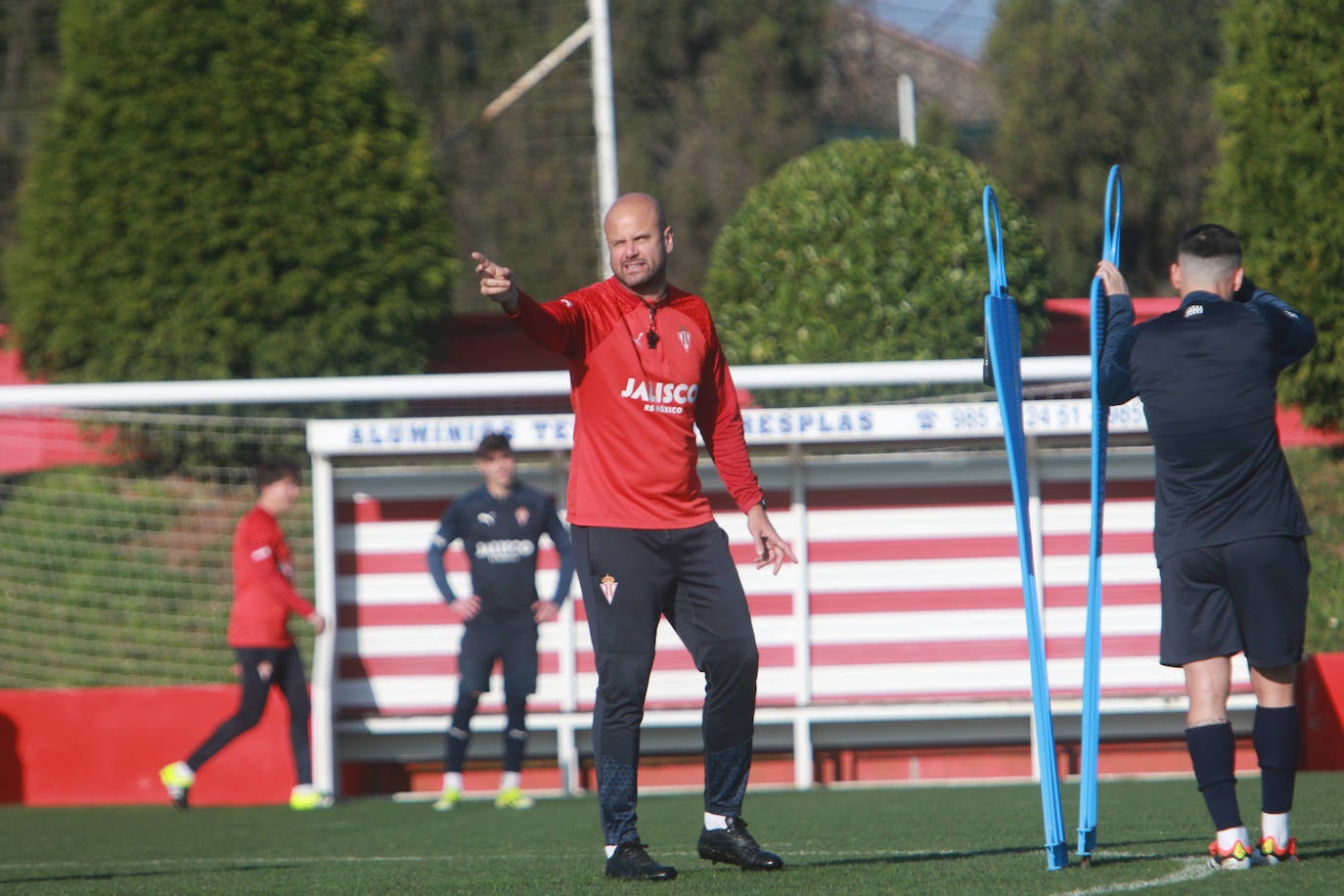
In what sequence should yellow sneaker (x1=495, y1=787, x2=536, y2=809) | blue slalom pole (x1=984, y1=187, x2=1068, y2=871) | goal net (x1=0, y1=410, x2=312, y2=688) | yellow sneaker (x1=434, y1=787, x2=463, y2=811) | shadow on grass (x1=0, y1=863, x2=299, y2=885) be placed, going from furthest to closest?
goal net (x1=0, y1=410, x2=312, y2=688) < yellow sneaker (x1=434, y1=787, x2=463, y2=811) < yellow sneaker (x1=495, y1=787, x2=536, y2=809) < shadow on grass (x1=0, y1=863, x2=299, y2=885) < blue slalom pole (x1=984, y1=187, x2=1068, y2=871)

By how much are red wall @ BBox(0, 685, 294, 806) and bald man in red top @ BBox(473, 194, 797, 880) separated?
5.52 meters

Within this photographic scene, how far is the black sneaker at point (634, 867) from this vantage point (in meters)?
4.34

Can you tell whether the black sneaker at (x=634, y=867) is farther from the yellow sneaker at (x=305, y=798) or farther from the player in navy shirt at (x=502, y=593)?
the yellow sneaker at (x=305, y=798)

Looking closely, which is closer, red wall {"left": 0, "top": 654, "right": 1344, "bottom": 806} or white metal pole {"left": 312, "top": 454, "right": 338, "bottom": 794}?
white metal pole {"left": 312, "top": 454, "right": 338, "bottom": 794}

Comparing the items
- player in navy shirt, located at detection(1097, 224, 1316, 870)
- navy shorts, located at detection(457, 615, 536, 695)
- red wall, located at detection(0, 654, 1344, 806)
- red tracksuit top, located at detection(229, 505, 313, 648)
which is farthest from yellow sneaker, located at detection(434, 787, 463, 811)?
player in navy shirt, located at detection(1097, 224, 1316, 870)

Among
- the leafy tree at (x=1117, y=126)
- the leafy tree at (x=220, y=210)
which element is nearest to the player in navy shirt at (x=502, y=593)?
the leafy tree at (x=220, y=210)

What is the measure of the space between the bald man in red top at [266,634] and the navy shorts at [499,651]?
0.91 meters

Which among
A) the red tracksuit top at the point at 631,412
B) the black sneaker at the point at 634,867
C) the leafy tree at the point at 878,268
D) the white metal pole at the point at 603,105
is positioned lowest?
the black sneaker at the point at 634,867

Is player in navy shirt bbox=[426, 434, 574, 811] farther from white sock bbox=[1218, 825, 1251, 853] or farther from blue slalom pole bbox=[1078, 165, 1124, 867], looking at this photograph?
white sock bbox=[1218, 825, 1251, 853]

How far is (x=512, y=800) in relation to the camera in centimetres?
849

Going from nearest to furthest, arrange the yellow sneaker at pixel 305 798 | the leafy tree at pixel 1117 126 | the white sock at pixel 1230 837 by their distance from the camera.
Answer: the white sock at pixel 1230 837 < the yellow sneaker at pixel 305 798 < the leafy tree at pixel 1117 126

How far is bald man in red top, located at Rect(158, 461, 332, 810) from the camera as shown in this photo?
8.67 meters

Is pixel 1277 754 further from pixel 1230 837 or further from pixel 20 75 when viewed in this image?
pixel 20 75

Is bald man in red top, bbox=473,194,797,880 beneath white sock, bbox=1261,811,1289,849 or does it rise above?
above
